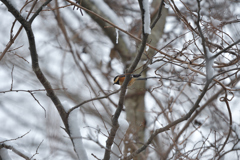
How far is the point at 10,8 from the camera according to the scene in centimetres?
149

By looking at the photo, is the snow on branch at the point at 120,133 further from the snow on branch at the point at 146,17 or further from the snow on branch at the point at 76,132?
the snow on branch at the point at 146,17

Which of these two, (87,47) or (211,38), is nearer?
(211,38)

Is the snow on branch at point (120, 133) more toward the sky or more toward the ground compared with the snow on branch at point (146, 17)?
more toward the ground

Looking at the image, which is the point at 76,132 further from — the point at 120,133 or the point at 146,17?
the point at 146,17

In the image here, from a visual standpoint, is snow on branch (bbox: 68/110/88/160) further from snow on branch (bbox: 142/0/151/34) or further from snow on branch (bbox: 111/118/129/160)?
snow on branch (bbox: 142/0/151/34)

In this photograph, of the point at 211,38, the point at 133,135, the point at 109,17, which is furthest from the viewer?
the point at 109,17

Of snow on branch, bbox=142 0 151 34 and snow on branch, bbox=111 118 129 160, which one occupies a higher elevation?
snow on branch, bbox=142 0 151 34

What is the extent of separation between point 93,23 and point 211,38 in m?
3.50

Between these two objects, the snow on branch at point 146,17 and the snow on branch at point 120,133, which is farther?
the snow on branch at point 120,133

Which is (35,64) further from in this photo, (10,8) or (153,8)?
(153,8)

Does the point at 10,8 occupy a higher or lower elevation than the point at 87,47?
lower

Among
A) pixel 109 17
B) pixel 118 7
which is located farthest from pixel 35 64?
pixel 118 7

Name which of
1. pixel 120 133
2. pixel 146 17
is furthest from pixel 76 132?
pixel 146 17

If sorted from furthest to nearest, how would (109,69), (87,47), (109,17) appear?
(87,47)
(109,69)
(109,17)
